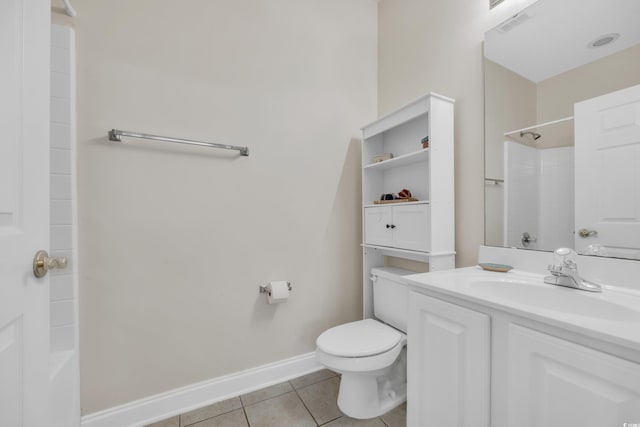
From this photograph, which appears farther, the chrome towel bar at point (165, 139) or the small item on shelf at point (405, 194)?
the small item on shelf at point (405, 194)

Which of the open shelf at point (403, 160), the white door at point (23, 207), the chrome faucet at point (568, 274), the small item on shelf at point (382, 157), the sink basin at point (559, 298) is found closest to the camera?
the white door at point (23, 207)

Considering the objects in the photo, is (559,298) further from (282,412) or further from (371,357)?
(282,412)

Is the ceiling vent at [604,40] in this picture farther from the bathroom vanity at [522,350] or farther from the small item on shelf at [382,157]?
the small item on shelf at [382,157]

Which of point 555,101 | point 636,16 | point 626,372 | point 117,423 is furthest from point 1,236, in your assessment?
point 636,16

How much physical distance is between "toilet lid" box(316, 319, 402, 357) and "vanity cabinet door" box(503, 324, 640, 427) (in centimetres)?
61

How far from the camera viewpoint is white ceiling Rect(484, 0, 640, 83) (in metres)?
0.97

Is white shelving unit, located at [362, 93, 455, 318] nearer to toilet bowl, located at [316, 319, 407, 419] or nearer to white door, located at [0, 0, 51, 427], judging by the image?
toilet bowl, located at [316, 319, 407, 419]

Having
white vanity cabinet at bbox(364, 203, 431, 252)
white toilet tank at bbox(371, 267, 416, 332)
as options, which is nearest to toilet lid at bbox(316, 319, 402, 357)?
white toilet tank at bbox(371, 267, 416, 332)

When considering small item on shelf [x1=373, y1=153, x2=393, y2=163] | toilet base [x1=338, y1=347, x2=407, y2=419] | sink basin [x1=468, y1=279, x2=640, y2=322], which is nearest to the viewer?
sink basin [x1=468, y1=279, x2=640, y2=322]

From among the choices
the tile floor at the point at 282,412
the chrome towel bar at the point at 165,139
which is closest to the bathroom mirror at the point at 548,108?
the tile floor at the point at 282,412

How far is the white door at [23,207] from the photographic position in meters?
0.56

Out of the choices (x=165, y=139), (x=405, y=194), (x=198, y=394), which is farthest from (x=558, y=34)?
(x=198, y=394)

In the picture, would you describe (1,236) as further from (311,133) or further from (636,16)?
(636,16)

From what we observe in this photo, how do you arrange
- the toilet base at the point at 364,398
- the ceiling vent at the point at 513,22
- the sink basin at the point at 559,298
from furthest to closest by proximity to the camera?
1. the toilet base at the point at 364,398
2. the ceiling vent at the point at 513,22
3. the sink basin at the point at 559,298
